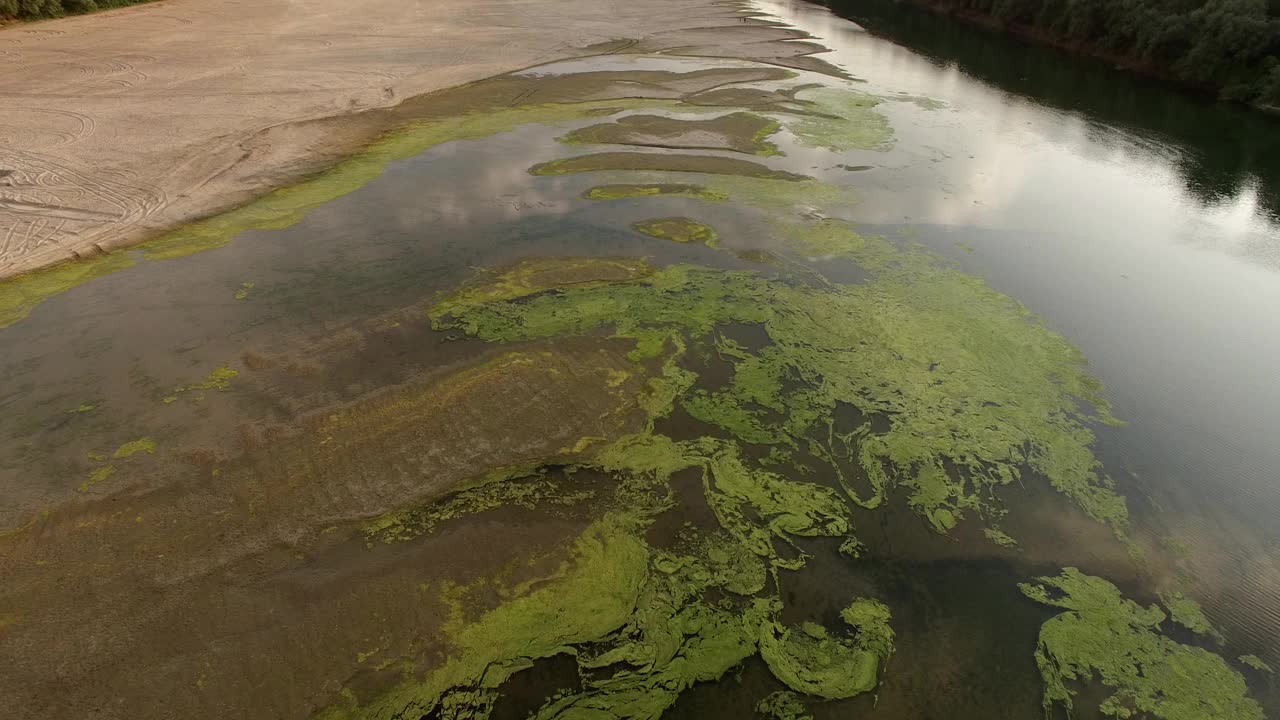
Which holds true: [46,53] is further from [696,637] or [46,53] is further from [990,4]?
[990,4]

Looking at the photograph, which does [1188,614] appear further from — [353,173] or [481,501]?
[353,173]

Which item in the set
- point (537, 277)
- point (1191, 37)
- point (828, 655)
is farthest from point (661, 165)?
point (1191, 37)

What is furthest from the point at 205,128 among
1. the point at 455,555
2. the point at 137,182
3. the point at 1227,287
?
the point at 1227,287

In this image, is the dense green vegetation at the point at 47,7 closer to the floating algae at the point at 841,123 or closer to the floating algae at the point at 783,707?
the floating algae at the point at 841,123

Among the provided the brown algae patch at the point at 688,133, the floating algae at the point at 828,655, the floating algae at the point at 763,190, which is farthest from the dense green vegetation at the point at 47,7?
the floating algae at the point at 828,655

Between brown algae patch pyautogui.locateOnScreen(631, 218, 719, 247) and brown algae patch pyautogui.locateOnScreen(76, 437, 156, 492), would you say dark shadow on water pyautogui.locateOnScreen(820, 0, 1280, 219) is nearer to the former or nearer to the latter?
brown algae patch pyautogui.locateOnScreen(631, 218, 719, 247)
